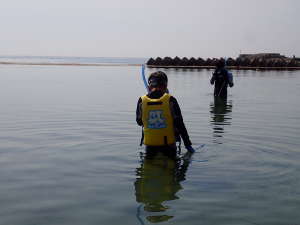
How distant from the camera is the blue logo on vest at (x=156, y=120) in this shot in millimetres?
6598

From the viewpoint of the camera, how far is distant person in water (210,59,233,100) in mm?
17078

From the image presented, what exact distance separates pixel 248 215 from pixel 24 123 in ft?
29.0

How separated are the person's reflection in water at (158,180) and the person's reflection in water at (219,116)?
9.00 feet

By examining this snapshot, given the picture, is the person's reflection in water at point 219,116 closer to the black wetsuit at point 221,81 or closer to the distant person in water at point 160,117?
the black wetsuit at point 221,81

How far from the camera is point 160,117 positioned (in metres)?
6.62

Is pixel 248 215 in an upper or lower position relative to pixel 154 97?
lower

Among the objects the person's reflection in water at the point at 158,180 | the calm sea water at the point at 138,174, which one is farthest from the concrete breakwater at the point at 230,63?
the person's reflection in water at the point at 158,180

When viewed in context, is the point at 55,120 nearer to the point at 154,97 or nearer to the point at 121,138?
the point at 121,138

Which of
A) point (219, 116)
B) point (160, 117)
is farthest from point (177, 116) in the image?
point (219, 116)

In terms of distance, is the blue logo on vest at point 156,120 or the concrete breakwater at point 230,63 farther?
the concrete breakwater at point 230,63

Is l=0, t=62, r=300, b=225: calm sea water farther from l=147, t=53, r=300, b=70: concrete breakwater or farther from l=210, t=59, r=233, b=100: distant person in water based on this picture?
l=147, t=53, r=300, b=70: concrete breakwater

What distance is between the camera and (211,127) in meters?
11.9

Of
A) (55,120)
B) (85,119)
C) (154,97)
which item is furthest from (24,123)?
(154,97)

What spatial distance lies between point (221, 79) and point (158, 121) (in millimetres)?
11544
